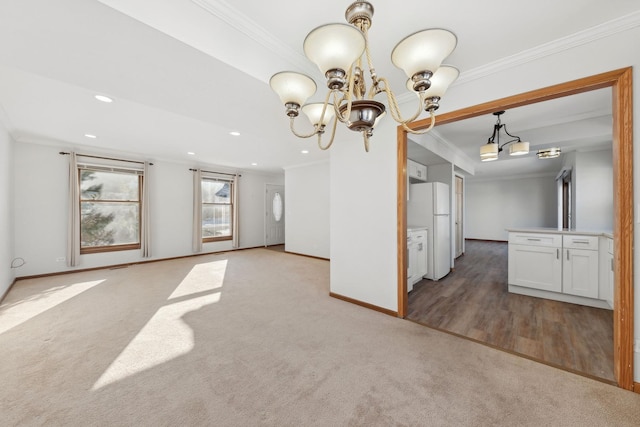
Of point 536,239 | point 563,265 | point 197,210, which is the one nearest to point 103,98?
point 197,210

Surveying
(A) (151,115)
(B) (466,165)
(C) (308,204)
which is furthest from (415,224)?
(A) (151,115)

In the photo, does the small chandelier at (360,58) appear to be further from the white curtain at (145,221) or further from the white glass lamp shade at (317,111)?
the white curtain at (145,221)

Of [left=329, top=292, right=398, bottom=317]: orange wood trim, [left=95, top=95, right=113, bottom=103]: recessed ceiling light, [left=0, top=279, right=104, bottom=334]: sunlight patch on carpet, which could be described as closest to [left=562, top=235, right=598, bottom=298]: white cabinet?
[left=329, top=292, right=398, bottom=317]: orange wood trim

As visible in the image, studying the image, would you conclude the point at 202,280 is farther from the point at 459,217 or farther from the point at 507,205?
the point at 507,205

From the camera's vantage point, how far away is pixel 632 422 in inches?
52.2

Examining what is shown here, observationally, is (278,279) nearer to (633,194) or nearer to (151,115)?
(151,115)

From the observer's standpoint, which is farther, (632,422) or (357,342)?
(357,342)

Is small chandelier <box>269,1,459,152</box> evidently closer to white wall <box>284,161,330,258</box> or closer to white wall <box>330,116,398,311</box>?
white wall <box>330,116,398,311</box>

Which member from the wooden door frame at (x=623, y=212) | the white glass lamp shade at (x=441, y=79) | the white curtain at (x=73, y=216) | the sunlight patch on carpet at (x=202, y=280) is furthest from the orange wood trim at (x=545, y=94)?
the white curtain at (x=73, y=216)

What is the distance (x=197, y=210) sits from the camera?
6129 mm

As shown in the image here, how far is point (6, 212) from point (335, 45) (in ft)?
17.1

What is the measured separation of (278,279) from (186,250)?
131 inches

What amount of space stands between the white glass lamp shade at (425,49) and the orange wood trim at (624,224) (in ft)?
4.86

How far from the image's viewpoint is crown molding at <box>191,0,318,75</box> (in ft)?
4.80
